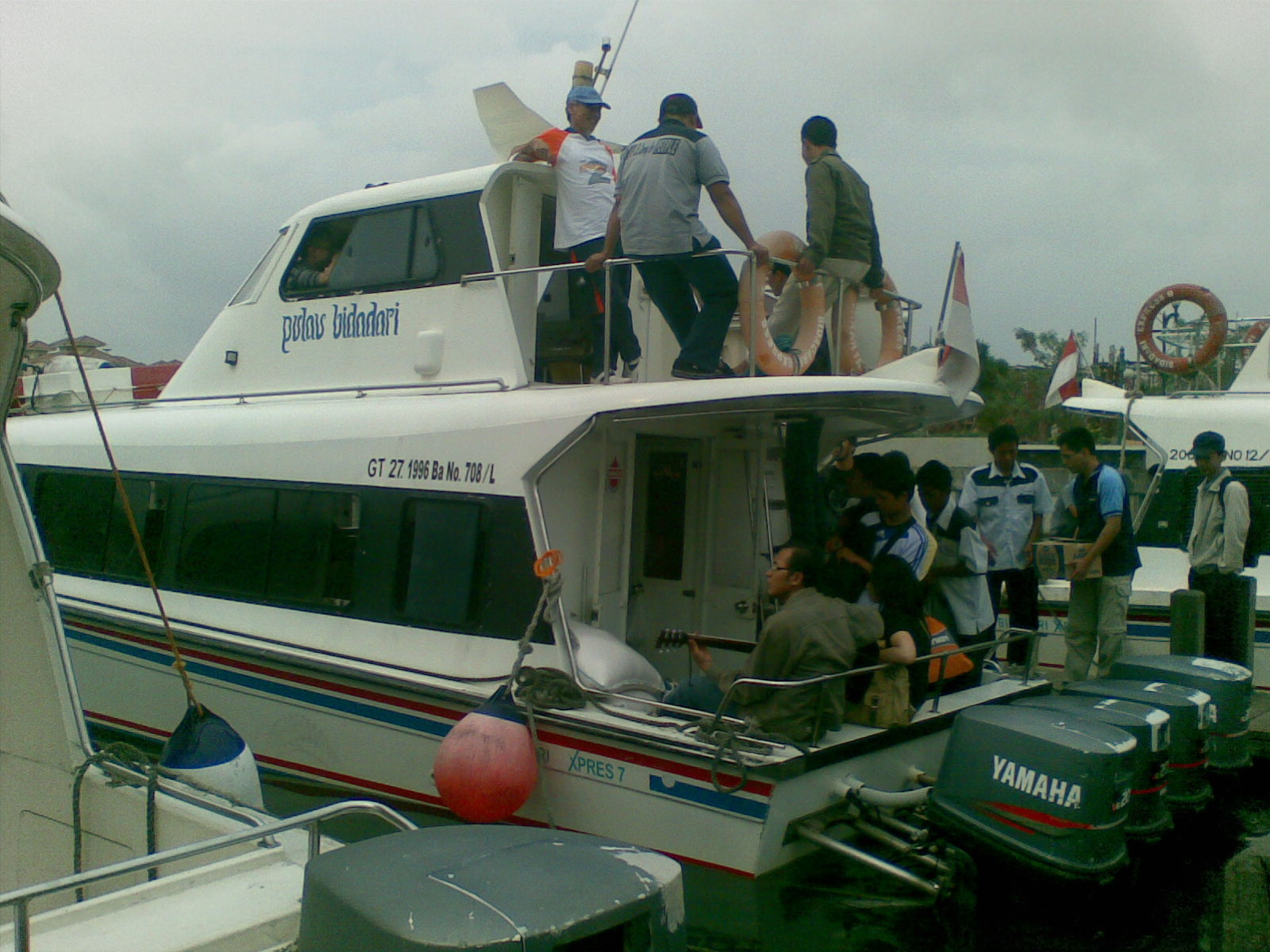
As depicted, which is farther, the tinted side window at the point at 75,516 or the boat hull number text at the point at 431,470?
the tinted side window at the point at 75,516

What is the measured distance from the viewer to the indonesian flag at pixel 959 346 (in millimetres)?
5148

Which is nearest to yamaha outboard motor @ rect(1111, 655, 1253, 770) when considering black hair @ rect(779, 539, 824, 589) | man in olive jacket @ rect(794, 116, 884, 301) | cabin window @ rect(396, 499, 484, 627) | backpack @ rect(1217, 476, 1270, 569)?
backpack @ rect(1217, 476, 1270, 569)

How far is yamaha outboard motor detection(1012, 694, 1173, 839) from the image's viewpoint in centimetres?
457

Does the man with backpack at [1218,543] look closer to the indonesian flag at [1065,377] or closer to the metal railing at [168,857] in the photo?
the indonesian flag at [1065,377]

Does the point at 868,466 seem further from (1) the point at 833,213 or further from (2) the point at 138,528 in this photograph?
(2) the point at 138,528

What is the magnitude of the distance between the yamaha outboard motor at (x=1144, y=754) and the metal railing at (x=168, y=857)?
309cm

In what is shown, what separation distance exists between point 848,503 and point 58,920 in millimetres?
5091

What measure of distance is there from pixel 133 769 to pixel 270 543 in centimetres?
265

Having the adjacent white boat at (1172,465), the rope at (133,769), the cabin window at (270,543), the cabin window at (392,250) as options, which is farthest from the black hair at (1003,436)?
the rope at (133,769)

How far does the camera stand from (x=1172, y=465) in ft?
26.3

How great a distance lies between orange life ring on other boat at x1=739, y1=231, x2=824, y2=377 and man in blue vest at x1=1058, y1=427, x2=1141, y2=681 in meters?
2.39

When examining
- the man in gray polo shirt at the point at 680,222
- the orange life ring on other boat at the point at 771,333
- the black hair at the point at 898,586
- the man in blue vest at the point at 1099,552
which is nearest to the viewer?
the black hair at the point at 898,586

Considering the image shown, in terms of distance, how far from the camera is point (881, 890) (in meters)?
4.42

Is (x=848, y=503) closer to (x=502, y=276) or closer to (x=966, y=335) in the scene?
(x=966, y=335)
